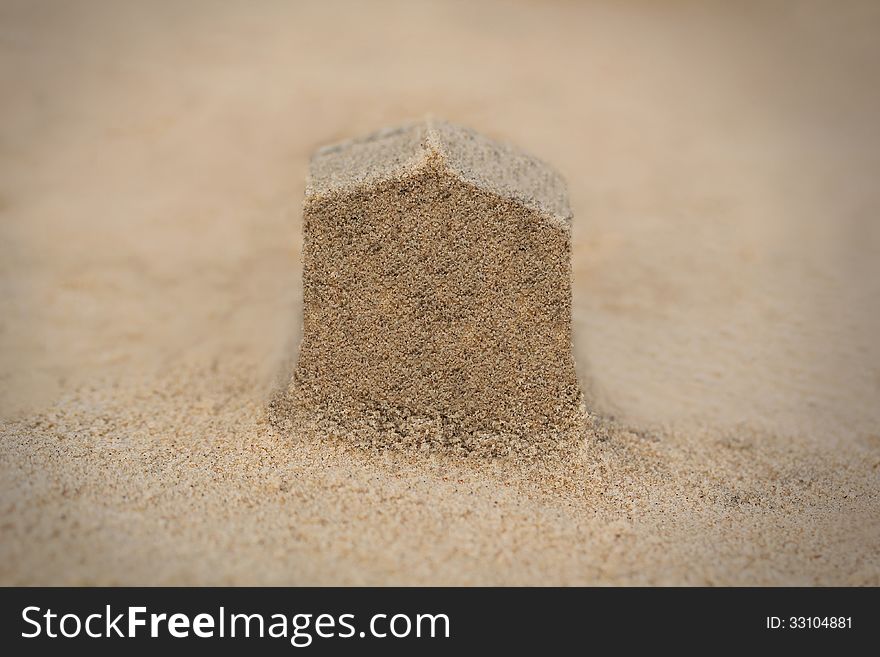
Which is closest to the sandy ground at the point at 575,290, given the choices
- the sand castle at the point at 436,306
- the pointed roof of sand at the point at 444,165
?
the sand castle at the point at 436,306

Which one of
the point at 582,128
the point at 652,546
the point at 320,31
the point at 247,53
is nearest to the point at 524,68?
the point at 582,128

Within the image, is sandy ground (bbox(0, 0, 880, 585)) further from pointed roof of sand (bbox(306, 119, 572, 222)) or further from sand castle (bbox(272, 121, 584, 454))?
pointed roof of sand (bbox(306, 119, 572, 222))

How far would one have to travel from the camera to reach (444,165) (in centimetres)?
147

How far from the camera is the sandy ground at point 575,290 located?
1280 millimetres

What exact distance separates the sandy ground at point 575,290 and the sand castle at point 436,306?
94 millimetres

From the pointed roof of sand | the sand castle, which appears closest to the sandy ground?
the sand castle

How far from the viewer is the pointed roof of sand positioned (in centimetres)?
150

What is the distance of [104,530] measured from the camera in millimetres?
1178

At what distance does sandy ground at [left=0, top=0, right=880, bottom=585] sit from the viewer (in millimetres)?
1280

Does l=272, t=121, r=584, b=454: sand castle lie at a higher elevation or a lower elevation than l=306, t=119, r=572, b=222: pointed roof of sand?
lower

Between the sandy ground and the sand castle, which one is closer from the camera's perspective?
the sandy ground

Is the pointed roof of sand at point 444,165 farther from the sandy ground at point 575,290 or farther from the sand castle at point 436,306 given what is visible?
the sandy ground at point 575,290
